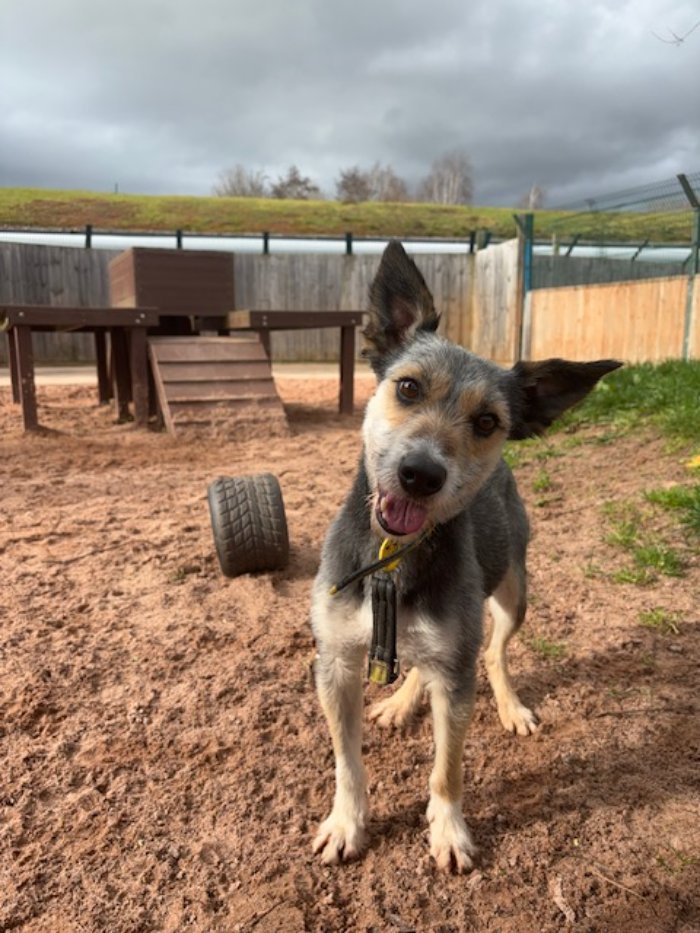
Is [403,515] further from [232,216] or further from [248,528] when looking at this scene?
[232,216]

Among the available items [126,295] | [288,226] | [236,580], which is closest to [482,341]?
[126,295]

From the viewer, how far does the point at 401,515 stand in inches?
90.0

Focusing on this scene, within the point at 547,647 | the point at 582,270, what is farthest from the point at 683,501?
the point at 582,270

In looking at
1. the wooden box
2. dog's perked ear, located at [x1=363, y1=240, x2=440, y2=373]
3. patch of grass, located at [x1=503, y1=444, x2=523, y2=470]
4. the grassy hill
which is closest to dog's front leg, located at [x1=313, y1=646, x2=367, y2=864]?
dog's perked ear, located at [x1=363, y1=240, x2=440, y2=373]

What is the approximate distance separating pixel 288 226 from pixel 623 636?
32.4 m

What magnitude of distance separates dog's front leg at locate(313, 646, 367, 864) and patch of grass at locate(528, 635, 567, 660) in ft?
5.00

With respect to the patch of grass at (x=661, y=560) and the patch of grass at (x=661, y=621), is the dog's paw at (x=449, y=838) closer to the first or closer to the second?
the patch of grass at (x=661, y=621)

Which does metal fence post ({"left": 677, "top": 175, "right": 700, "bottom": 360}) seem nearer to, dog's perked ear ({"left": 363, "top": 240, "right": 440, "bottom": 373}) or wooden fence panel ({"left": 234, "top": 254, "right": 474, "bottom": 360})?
dog's perked ear ({"left": 363, "top": 240, "right": 440, "bottom": 373})

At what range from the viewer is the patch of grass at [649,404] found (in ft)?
21.9

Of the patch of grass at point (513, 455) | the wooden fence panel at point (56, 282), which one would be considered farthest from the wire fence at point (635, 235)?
the wooden fence panel at point (56, 282)

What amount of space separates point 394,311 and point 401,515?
111cm

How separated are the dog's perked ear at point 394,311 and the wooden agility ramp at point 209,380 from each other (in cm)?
632

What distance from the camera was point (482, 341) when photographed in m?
21.7

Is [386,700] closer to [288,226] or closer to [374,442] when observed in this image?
[374,442]
